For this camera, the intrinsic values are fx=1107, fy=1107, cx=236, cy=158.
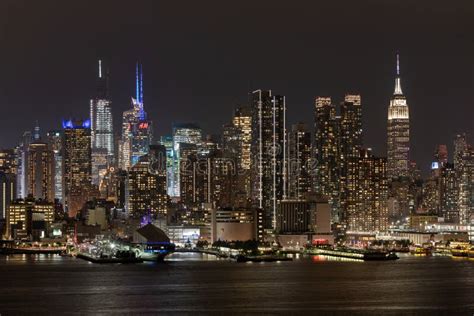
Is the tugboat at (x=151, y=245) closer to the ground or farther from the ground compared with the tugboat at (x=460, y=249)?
farther from the ground

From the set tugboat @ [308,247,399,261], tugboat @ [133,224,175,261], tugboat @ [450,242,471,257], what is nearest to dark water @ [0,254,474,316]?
tugboat @ [133,224,175,261]

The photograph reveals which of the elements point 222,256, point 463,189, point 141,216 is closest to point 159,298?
point 222,256

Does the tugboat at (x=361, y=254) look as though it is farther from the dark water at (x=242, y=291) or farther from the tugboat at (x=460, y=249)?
the dark water at (x=242, y=291)

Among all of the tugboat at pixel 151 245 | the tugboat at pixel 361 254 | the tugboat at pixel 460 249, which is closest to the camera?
the tugboat at pixel 151 245


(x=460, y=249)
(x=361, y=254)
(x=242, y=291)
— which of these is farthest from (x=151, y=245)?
(x=242, y=291)

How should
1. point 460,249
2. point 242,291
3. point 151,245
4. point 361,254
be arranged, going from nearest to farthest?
1. point 242,291
2. point 361,254
3. point 151,245
4. point 460,249

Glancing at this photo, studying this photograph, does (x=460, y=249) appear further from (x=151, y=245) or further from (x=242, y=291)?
(x=242, y=291)

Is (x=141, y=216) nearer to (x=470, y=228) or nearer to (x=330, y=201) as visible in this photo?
(x=330, y=201)

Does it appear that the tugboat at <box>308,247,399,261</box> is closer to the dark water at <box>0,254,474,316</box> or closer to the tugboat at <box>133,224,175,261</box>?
the tugboat at <box>133,224,175,261</box>

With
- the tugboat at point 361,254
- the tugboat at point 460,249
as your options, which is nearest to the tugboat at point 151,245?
the tugboat at point 361,254
